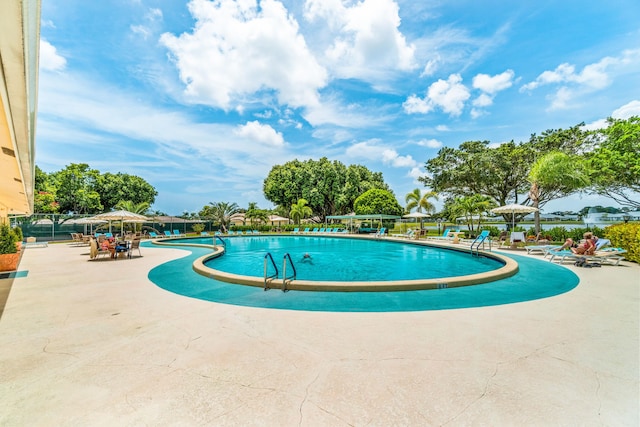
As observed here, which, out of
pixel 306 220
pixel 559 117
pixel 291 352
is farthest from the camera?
pixel 306 220

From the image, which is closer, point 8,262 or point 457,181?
point 8,262

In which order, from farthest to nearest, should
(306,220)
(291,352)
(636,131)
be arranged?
(306,220), (636,131), (291,352)

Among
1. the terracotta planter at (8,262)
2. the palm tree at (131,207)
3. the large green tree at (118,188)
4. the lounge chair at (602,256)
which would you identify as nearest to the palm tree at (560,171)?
the lounge chair at (602,256)

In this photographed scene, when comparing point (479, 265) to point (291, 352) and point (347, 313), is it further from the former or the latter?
point (291, 352)

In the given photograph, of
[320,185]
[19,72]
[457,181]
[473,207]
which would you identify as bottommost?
[473,207]

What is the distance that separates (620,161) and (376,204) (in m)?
21.1

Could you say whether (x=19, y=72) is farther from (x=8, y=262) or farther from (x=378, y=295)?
(x=8, y=262)

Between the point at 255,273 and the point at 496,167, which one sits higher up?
the point at 496,167

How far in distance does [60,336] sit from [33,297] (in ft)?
9.85

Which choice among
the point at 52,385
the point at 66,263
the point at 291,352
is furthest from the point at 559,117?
the point at 66,263

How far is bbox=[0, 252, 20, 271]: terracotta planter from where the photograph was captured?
816 cm

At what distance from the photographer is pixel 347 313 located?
455 centimetres

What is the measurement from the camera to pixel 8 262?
827cm

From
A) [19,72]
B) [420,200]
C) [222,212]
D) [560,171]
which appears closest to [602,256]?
[560,171]
